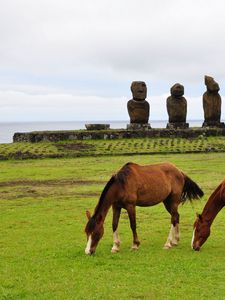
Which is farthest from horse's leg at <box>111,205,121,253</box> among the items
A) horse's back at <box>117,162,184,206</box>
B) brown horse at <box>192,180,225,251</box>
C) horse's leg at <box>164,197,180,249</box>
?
brown horse at <box>192,180,225,251</box>

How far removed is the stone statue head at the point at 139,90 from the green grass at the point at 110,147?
4.76 metres

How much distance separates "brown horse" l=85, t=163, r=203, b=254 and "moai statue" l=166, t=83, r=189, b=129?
99.8 ft

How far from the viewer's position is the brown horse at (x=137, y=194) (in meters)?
9.32

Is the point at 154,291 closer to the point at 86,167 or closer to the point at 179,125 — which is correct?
the point at 86,167

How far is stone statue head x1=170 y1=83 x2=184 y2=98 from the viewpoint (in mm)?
40906

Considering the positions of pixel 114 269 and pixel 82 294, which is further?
pixel 114 269

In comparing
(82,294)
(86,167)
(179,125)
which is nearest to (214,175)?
(86,167)

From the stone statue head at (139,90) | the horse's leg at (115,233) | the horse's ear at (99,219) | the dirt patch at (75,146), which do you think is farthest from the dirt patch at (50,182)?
the stone statue head at (139,90)

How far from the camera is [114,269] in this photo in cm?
876

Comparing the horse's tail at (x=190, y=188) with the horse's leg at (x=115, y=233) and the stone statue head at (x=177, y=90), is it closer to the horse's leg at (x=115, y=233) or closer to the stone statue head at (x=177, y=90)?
the horse's leg at (x=115, y=233)

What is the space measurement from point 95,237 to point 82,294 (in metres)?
1.82

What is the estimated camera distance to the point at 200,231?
32.1ft

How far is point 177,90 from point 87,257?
32.8m

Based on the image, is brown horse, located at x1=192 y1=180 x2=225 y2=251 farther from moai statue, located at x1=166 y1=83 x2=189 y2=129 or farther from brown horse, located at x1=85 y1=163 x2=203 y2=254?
moai statue, located at x1=166 y1=83 x2=189 y2=129
